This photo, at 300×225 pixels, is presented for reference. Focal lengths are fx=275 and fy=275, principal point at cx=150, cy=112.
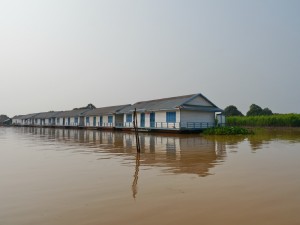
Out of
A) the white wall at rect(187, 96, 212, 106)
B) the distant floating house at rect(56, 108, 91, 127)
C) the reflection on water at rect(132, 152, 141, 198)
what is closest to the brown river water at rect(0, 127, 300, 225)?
the reflection on water at rect(132, 152, 141, 198)

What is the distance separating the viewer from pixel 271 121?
159 feet

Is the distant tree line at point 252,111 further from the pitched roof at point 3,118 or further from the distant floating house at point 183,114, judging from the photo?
the pitched roof at point 3,118

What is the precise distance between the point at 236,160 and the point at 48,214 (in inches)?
353

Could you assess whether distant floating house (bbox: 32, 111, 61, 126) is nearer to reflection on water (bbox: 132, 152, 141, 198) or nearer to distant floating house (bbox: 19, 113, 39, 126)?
distant floating house (bbox: 19, 113, 39, 126)

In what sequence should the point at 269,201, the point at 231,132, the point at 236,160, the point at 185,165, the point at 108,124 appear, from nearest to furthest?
the point at 269,201 < the point at 185,165 < the point at 236,160 < the point at 231,132 < the point at 108,124

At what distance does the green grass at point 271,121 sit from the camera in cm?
4544

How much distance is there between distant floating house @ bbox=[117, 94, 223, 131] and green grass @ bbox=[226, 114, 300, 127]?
18105mm

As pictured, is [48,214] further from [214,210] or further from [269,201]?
[269,201]

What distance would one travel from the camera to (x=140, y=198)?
21.7ft

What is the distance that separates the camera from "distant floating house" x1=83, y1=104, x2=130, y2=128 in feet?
150

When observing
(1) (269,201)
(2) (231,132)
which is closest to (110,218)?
(1) (269,201)

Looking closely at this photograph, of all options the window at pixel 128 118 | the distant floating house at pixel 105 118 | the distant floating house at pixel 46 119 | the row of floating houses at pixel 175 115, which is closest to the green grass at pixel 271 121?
the row of floating houses at pixel 175 115

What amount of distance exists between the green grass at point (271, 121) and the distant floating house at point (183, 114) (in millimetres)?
18105

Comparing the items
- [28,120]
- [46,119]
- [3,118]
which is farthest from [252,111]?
[3,118]
